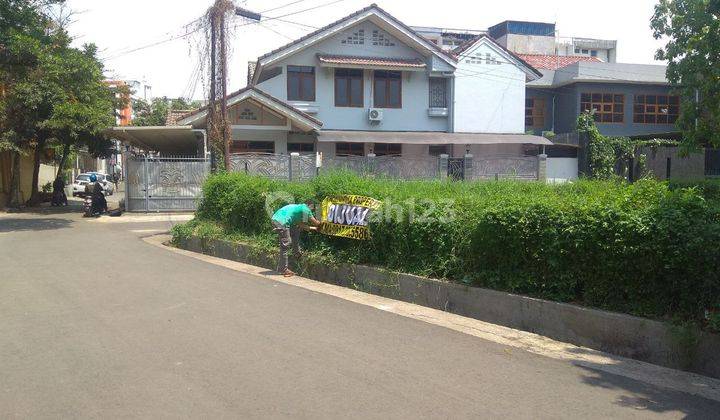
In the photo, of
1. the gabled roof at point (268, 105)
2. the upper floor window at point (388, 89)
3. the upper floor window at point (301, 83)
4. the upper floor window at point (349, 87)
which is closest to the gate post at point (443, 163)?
the gabled roof at point (268, 105)

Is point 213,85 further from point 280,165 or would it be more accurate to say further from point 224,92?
point 280,165

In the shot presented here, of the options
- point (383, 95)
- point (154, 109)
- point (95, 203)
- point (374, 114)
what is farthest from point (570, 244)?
point (154, 109)

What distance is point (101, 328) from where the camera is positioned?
22.5ft

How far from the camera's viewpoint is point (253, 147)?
86.1 feet

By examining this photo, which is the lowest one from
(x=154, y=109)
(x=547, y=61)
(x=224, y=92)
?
(x=224, y=92)

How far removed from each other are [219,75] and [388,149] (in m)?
12.7

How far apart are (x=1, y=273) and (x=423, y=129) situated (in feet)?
69.1

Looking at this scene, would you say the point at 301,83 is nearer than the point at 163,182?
No

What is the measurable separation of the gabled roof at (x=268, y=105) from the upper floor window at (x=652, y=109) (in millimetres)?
20966

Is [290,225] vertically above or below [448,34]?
below

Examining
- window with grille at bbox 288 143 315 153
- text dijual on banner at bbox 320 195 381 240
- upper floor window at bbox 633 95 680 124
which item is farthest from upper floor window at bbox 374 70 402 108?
text dijual on banner at bbox 320 195 381 240

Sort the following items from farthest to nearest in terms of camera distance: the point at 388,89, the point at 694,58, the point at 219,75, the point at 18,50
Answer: the point at 388,89 → the point at 18,50 → the point at 219,75 → the point at 694,58

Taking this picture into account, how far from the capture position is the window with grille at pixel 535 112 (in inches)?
1446

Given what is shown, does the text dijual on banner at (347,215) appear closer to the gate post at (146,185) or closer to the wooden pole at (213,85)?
the wooden pole at (213,85)
